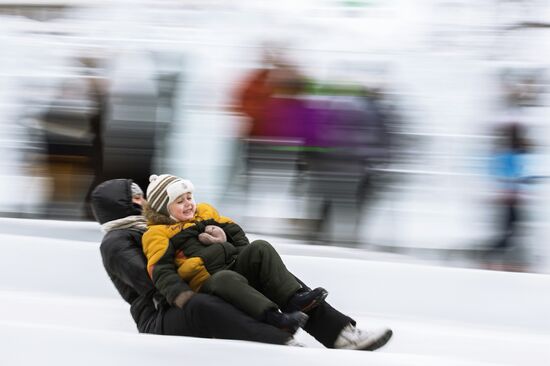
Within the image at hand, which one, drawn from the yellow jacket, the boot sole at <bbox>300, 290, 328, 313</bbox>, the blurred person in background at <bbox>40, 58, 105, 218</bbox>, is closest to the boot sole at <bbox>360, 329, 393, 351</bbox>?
the boot sole at <bbox>300, 290, 328, 313</bbox>

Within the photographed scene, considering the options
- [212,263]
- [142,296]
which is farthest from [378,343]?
[142,296]

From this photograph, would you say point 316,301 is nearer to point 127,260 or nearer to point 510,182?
point 127,260

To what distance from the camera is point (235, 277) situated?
281 cm

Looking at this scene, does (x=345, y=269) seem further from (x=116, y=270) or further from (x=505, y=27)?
(x=505, y=27)

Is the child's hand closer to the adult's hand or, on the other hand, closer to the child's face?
the child's face

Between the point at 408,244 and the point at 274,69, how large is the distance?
1.32m

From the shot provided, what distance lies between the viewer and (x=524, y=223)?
4773 mm

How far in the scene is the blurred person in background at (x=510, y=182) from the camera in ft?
15.4

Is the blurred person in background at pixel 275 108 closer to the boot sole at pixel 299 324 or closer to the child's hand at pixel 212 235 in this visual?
the child's hand at pixel 212 235

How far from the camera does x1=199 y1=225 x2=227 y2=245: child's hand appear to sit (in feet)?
9.79

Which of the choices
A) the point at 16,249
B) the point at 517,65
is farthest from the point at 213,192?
the point at 517,65

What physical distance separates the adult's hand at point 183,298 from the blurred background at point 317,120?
211cm

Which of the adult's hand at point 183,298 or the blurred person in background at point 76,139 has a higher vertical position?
the blurred person in background at point 76,139

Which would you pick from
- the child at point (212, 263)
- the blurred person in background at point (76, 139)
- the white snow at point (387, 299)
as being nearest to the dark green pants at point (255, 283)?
the child at point (212, 263)
